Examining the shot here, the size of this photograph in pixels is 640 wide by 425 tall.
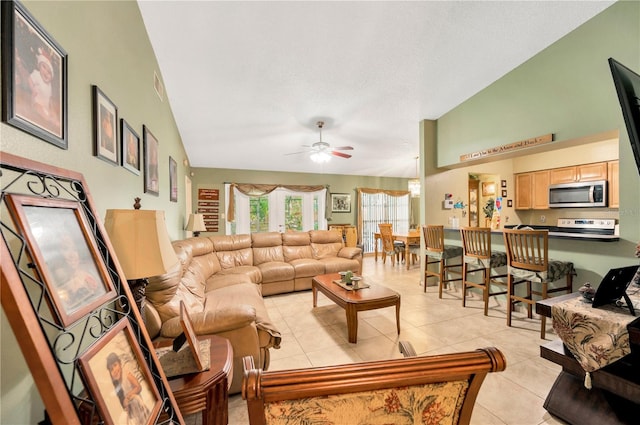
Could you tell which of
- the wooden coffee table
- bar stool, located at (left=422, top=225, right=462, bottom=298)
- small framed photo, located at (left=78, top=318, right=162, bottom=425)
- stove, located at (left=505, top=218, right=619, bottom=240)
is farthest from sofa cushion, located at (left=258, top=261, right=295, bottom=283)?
stove, located at (left=505, top=218, right=619, bottom=240)

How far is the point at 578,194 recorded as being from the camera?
176 inches

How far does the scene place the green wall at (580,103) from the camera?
2.38 metres

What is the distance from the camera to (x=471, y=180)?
5578mm

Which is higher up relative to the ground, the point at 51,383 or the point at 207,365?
the point at 51,383

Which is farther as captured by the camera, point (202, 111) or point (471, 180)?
point (471, 180)

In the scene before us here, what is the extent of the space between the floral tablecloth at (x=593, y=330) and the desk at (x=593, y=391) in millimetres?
87

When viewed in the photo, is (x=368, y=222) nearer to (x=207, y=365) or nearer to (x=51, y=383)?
(x=207, y=365)

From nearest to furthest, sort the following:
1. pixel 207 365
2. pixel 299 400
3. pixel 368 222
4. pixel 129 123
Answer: pixel 299 400 → pixel 207 365 → pixel 129 123 → pixel 368 222

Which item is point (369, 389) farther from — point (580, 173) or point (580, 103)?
point (580, 173)

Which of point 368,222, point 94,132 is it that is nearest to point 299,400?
point 94,132

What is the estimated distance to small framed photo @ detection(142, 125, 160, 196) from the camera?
7.46 feet

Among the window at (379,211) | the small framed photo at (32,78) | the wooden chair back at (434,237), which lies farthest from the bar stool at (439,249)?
the small framed photo at (32,78)

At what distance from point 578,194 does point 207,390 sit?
6.03m

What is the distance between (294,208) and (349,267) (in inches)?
129
